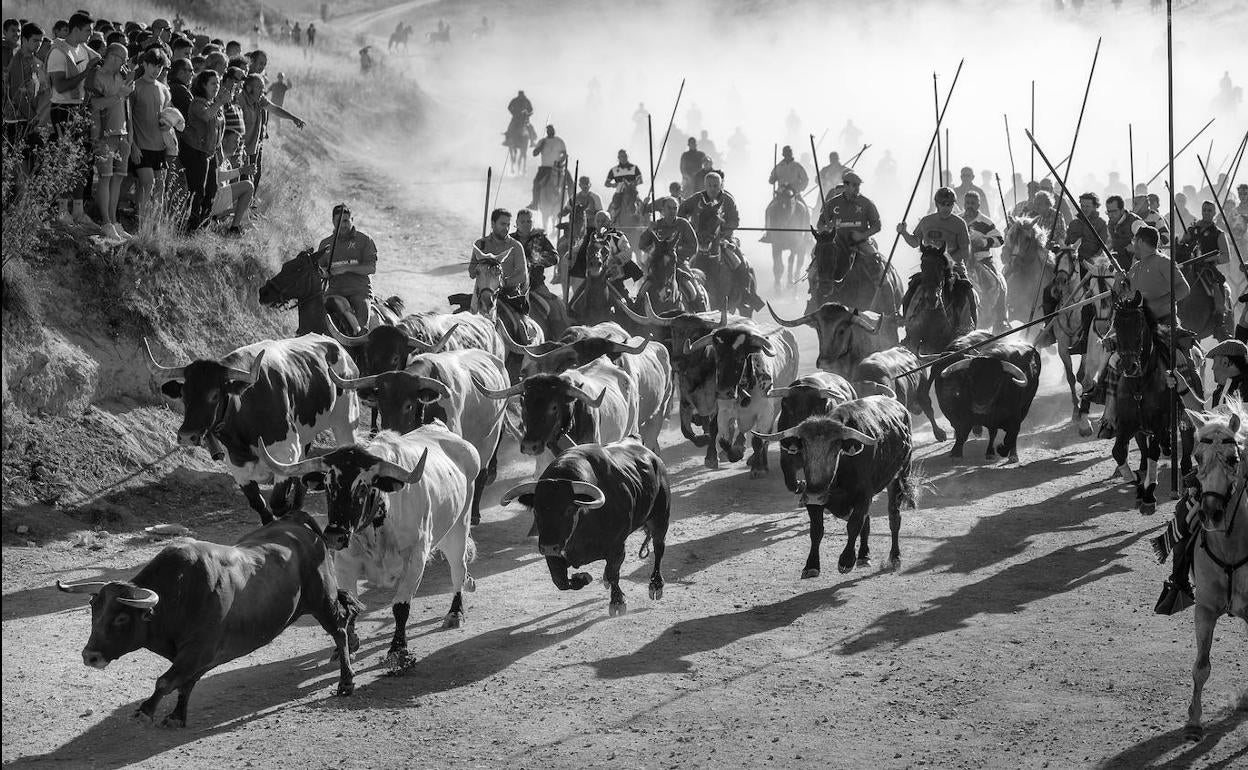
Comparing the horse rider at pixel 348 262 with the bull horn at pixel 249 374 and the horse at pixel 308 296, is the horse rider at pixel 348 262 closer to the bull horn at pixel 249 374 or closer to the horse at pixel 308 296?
the horse at pixel 308 296

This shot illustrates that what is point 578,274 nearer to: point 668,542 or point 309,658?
point 668,542

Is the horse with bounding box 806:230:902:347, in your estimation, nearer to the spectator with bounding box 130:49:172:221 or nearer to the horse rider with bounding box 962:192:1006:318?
the horse rider with bounding box 962:192:1006:318

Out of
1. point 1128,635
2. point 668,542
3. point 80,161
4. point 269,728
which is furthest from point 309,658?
point 80,161

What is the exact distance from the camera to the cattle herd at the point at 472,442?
9.41 m

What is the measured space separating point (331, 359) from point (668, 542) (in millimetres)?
3616

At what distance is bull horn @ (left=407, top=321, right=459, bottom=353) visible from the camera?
50.8 ft

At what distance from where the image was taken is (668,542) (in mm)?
14266

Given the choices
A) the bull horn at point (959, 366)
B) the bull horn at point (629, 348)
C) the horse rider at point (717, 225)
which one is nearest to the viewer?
the bull horn at point (629, 348)

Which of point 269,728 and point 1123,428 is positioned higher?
point 1123,428

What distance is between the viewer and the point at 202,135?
682 inches

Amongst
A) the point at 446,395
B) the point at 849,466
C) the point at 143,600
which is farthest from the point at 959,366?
the point at 143,600

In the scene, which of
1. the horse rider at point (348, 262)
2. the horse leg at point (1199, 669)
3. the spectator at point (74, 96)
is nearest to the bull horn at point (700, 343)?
the horse rider at point (348, 262)

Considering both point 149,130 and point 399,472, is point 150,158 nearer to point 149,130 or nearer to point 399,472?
point 149,130

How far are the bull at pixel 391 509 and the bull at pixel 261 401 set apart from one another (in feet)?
5.49
